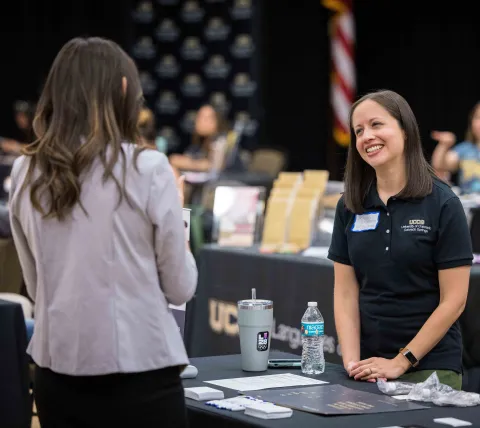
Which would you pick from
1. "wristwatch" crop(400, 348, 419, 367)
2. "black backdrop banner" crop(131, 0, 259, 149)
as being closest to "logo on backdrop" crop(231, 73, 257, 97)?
"black backdrop banner" crop(131, 0, 259, 149)

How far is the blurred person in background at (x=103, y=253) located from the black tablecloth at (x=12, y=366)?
3.91 feet

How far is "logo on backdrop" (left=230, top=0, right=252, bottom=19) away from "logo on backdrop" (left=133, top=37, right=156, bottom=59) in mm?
1475

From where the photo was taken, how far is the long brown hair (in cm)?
180

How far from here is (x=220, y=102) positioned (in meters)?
11.9

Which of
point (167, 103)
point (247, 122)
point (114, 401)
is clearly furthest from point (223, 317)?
point (167, 103)

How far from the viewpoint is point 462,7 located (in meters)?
10.4

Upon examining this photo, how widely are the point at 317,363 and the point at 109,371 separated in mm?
891

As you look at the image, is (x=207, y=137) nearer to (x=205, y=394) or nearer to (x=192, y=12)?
(x=192, y=12)

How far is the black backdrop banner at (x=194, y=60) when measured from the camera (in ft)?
38.5

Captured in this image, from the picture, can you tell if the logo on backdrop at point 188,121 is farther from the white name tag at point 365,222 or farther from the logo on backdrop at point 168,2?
the white name tag at point 365,222

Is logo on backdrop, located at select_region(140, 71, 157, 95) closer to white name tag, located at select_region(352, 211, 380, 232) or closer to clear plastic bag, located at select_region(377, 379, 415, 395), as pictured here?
white name tag, located at select_region(352, 211, 380, 232)

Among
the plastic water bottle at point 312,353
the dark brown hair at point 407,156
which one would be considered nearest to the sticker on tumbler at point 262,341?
the plastic water bottle at point 312,353

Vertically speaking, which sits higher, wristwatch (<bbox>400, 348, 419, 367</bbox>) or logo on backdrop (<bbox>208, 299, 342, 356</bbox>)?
wristwatch (<bbox>400, 348, 419, 367</bbox>)

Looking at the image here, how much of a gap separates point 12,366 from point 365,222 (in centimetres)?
118
